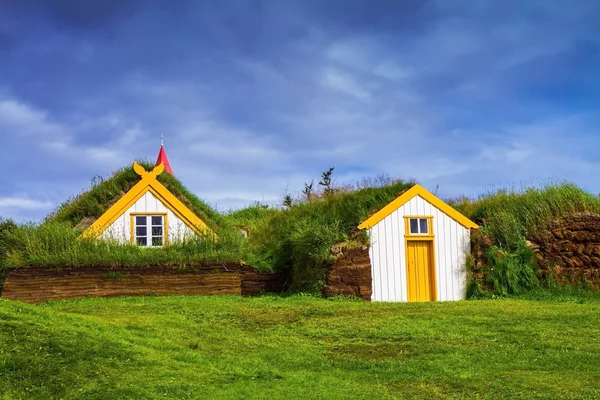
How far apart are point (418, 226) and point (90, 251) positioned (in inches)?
410

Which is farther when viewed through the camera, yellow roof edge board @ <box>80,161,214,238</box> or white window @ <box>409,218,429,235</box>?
yellow roof edge board @ <box>80,161,214,238</box>

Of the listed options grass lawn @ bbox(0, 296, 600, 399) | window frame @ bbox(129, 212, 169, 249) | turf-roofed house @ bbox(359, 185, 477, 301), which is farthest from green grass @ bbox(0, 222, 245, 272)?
turf-roofed house @ bbox(359, 185, 477, 301)

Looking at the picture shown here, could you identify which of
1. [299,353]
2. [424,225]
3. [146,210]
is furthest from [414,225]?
[299,353]

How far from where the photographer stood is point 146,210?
21250 mm

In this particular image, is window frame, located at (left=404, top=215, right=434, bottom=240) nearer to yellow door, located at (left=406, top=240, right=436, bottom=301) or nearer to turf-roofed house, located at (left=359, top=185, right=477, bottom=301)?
turf-roofed house, located at (left=359, top=185, right=477, bottom=301)

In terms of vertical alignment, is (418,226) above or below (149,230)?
below

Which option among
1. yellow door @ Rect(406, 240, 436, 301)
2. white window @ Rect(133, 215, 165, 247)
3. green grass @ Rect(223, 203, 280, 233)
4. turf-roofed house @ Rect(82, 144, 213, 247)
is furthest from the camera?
green grass @ Rect(223, 203, 280, 233)

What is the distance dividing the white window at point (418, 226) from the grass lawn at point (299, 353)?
4.44 meters

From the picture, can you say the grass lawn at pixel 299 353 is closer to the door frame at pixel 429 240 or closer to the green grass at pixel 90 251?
the green grass at pixel 90 251

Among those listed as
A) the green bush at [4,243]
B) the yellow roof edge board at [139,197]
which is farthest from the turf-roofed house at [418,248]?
the green bush at [4,243]

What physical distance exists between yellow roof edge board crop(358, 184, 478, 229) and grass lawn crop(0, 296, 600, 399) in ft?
13.9

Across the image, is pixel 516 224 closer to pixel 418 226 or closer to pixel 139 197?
pixel 418 226

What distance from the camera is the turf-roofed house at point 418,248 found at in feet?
64.0

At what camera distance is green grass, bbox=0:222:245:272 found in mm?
19219
